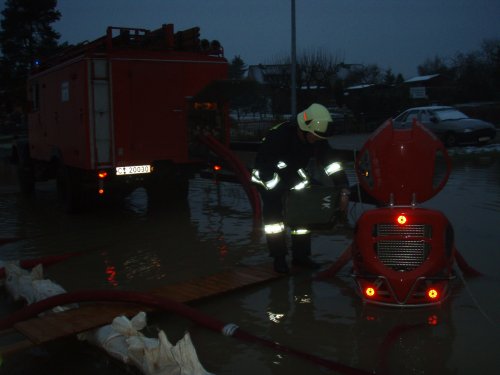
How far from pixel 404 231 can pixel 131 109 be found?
19.6ft

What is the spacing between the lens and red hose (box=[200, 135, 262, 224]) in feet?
29.6

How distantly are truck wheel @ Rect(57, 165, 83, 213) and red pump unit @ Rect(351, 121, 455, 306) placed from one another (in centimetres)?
659

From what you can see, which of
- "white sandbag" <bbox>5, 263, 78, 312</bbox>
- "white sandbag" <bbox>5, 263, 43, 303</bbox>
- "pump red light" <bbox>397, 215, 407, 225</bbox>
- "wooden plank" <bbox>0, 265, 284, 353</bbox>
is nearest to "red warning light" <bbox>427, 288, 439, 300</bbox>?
"pump red light" <bbox>397, 215, 407, 225</bbox>

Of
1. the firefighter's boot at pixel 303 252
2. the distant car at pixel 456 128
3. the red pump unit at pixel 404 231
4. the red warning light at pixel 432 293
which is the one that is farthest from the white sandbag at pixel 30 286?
the distant car at pixel 456 128

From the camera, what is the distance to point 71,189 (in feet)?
33.5

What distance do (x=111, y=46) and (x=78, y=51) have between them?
0.78 meters

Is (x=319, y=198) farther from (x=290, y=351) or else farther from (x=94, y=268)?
(x=94, y=268)

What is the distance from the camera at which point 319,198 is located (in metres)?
5.51

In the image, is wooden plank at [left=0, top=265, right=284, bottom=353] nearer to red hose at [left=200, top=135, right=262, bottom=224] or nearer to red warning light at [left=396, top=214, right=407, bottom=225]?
red warning light at [left=396, top=214, right=407, bottom=225]

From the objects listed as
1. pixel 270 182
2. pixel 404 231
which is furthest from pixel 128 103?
pixel 404 231

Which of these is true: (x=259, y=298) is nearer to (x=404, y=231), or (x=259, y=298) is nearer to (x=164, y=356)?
(x=404, y=231)

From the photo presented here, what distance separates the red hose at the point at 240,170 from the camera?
903 centimetres

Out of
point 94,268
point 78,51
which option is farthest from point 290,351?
point 78,51

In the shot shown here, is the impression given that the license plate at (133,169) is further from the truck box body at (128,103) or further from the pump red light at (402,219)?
the pump red light at (402,219)
